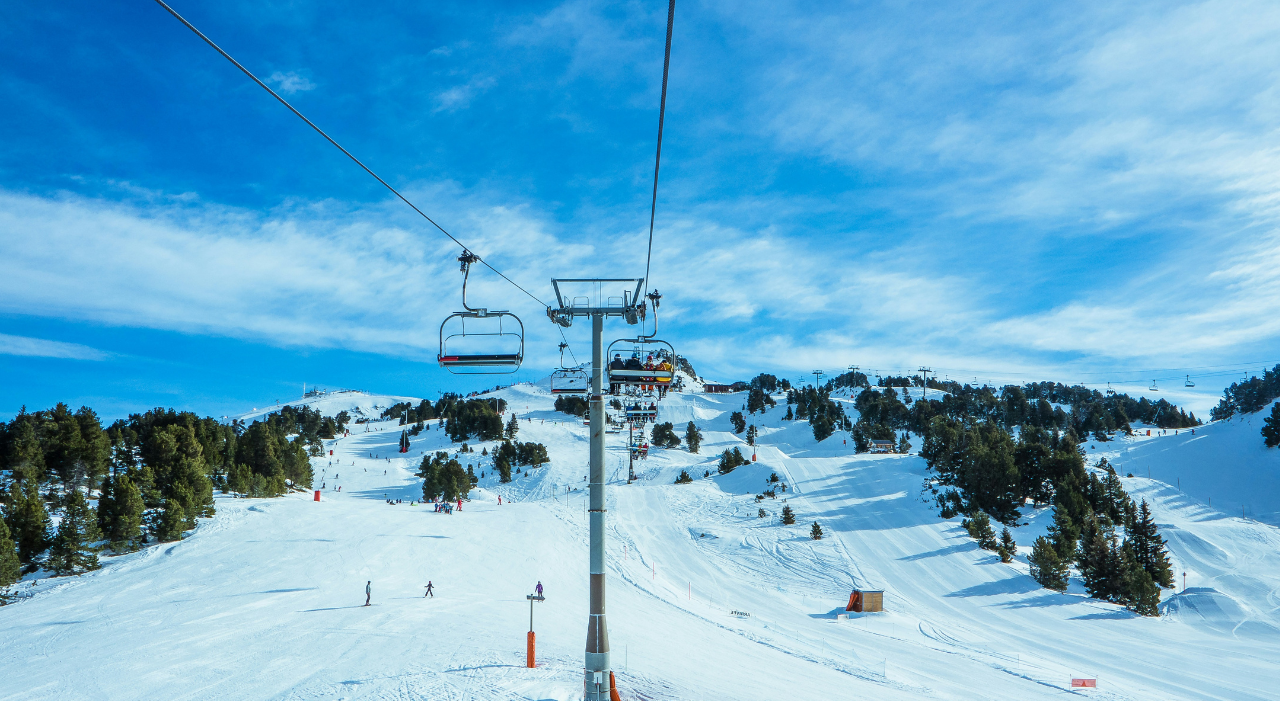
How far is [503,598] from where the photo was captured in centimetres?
2920

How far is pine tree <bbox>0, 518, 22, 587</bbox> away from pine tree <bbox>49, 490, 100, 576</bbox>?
176 centimetres

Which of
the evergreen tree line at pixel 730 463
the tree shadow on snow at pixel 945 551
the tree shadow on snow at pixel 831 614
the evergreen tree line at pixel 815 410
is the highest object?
the evergreen tree line at pixel 815 410

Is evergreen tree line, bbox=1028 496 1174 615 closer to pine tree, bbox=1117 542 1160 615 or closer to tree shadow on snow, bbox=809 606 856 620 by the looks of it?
pine tree, bbox=1117 542 1160 615

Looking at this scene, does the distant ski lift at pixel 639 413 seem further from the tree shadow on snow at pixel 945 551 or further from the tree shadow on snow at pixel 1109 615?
the tree shadow on snow at pixel 1109 615

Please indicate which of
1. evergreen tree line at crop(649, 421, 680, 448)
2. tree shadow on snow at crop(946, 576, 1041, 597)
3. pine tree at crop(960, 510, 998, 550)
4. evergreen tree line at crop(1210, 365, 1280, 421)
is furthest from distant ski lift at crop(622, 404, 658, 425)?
evergreen tree line at crop(1210, 365, 1280, 421)

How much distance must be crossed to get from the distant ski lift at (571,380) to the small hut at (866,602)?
23234mm

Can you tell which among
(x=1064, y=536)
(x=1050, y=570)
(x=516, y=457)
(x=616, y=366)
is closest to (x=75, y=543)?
(x=616, y=366)

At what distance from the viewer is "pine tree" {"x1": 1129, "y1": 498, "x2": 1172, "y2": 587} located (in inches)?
1625

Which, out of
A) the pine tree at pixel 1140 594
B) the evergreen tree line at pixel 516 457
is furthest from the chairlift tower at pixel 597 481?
the evergreen tree line at pixel 516 457

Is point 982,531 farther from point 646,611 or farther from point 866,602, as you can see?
point 646,611

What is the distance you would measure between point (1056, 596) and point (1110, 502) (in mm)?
24144

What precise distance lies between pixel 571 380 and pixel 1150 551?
152 ft

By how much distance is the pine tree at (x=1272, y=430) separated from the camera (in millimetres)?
82250

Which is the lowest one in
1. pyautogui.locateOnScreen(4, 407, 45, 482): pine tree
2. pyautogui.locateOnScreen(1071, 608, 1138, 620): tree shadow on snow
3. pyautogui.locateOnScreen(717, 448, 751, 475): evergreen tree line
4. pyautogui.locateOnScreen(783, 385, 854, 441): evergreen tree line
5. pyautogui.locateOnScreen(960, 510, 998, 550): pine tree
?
pyautogui.locateOnScreen(1071, 608, 1138, 620): tree shadow on snow
